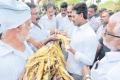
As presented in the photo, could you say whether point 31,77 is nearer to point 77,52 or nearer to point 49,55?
point 49,55

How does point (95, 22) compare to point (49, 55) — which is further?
point (95, 22)

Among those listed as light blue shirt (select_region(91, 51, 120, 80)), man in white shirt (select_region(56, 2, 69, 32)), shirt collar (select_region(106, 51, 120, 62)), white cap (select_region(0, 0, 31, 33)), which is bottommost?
man in white shirt (select_region(56, 2, 69, 32))

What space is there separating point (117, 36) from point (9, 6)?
0.82 metres

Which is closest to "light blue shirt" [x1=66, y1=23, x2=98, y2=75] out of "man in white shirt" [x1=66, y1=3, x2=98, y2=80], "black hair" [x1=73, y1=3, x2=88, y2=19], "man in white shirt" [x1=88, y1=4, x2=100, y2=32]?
"man in white shirt" [x1=66, y1=3, x2=98, y2=80]

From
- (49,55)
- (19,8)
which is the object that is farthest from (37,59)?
(19,8)

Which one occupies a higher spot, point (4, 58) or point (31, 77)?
point (4, 58)

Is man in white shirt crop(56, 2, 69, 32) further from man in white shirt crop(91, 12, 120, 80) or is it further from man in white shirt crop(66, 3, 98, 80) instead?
man in white shirt crop(91, 12, 120, 80)

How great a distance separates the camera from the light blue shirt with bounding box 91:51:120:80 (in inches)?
76.8

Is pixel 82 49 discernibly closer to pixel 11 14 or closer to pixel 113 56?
pixel 113 56

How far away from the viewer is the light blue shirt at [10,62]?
81.3 inches

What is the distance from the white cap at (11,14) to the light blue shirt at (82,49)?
1.76 meters

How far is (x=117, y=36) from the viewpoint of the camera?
214 cm

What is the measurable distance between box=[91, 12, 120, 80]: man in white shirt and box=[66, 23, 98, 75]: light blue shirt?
1578mm

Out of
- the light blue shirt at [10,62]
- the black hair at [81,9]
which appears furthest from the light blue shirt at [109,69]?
the black hair at [81,9]
